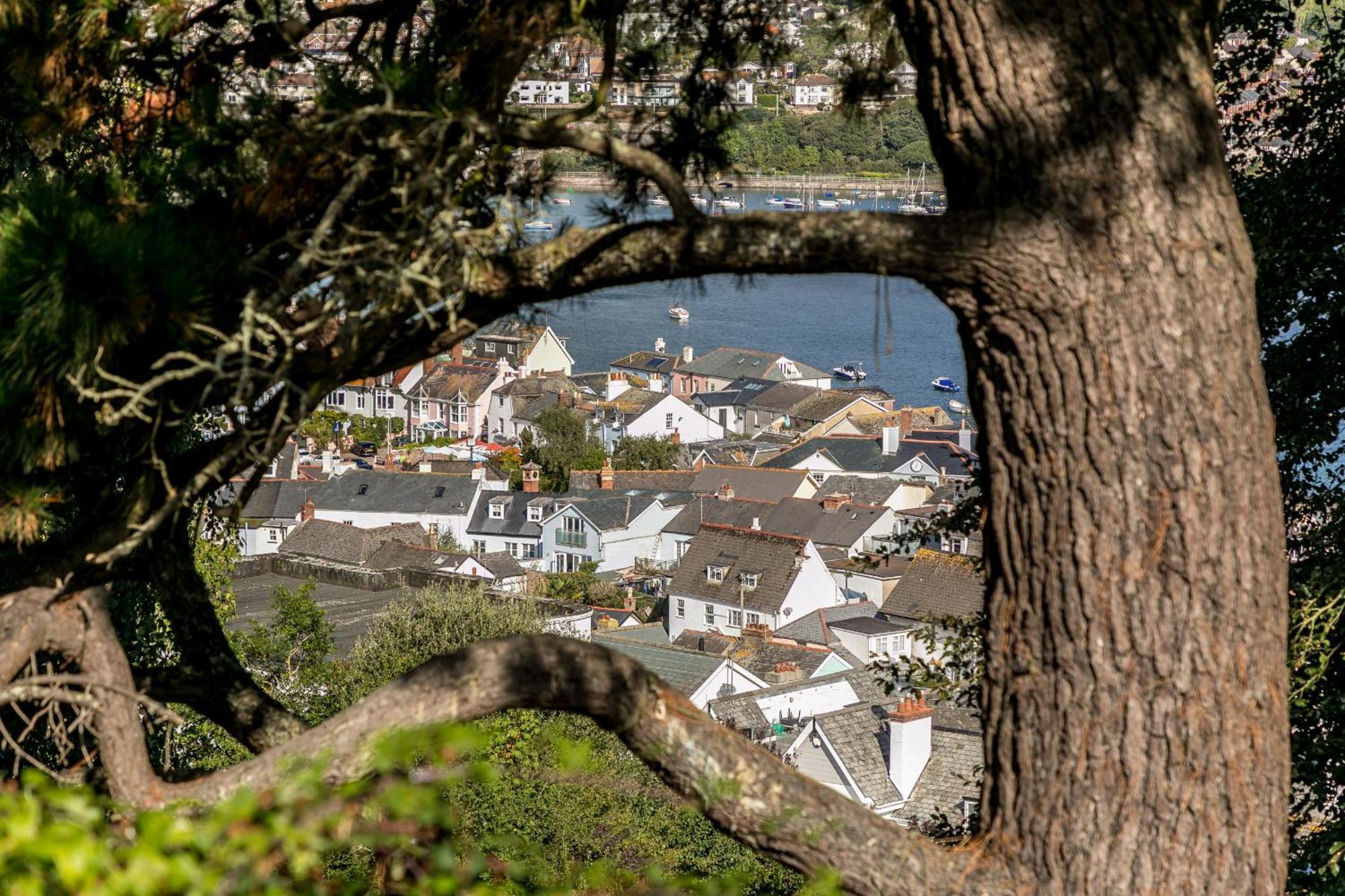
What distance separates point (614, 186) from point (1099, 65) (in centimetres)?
123

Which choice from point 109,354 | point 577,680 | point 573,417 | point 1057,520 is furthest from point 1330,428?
point 573,417

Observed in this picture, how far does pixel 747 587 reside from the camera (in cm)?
3759

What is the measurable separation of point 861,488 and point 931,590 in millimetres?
12498

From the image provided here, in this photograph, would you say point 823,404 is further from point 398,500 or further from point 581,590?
point 581,590

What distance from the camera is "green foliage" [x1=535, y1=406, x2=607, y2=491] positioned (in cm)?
5434

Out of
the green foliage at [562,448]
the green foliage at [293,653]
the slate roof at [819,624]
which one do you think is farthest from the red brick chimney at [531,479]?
the green foliage at [293,653]

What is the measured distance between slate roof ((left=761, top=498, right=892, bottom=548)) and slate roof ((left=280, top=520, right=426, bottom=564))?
11641 mm

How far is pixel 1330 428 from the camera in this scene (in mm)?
5941

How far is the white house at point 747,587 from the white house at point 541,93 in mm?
33487

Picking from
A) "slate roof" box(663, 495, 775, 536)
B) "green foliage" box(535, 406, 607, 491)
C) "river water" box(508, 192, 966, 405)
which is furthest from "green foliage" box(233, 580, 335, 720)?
"river water" box(508, 192, 966, 405)

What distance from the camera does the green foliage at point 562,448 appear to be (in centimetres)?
5434

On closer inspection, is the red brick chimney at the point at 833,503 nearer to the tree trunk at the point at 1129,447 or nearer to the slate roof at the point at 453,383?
the slate roof at the point at 453,383

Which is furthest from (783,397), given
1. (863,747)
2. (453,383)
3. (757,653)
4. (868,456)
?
(863,747)

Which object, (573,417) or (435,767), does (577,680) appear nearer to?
A: (435,767)
